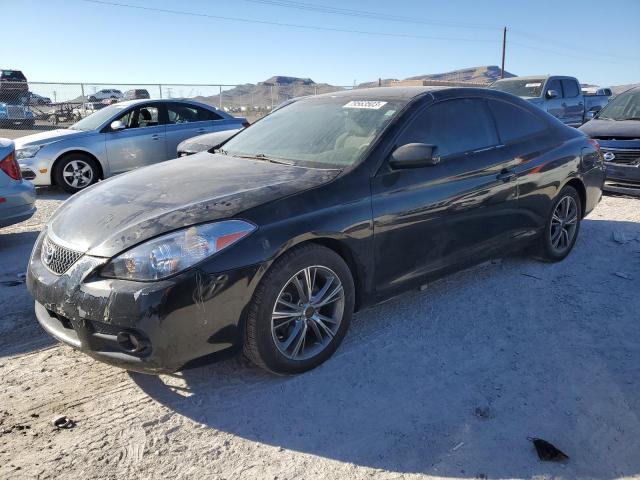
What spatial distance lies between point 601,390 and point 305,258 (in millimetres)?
1856

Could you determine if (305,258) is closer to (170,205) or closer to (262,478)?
(170,205)

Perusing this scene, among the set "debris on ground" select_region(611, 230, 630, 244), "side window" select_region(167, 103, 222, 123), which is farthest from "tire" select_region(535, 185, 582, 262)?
"side window" select_region(167, 103, 222, 123)

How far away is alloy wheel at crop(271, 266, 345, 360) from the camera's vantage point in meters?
3.14

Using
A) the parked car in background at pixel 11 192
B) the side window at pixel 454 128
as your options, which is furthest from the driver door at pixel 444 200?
the parked car in background at pixel 11 192

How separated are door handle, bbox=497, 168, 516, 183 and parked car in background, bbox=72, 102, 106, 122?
23.2 m

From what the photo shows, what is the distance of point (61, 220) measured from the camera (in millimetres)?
3359

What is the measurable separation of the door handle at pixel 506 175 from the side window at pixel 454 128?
24cm

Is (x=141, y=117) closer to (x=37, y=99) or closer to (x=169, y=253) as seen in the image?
(x=169, y=253)

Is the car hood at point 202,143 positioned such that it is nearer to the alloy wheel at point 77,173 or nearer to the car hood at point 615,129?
the alloy wheel at point 77,173

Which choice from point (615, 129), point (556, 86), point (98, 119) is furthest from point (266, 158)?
point (556, 86)

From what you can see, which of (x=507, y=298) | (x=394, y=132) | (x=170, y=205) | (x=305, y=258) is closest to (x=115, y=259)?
(x=170, y=205)

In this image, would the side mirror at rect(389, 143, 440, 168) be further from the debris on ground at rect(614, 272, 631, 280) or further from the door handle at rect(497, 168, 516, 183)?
the debris on ground at rect(614, 272, 631, 280)

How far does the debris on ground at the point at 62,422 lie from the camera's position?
2.77 metres

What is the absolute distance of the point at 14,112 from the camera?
23000 millimetres
